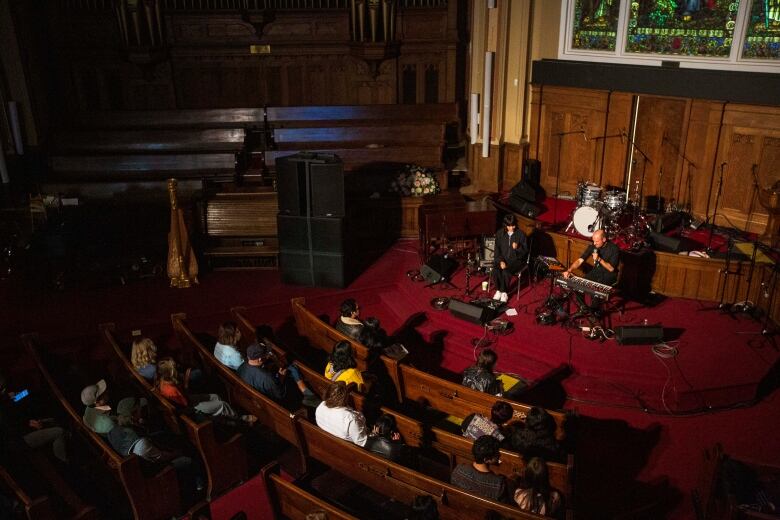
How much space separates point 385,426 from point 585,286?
3.58 metres

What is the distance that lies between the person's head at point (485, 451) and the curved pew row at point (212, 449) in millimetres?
2252

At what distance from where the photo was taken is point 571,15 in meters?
11.7

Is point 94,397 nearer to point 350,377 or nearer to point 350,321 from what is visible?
point 350,377

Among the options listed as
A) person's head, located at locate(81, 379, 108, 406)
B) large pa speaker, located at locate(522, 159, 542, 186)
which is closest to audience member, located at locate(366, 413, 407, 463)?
person's head, located at locate(81, 379, 108, 406)

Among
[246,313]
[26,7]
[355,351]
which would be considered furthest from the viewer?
[26,7]

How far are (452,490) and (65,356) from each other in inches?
201

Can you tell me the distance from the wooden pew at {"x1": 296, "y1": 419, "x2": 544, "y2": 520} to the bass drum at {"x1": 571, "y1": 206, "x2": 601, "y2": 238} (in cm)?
559

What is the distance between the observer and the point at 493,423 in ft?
20.8

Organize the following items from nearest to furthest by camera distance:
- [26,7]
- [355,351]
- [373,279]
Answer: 1. [355,351]
2. [373,279]
3. [26,7]

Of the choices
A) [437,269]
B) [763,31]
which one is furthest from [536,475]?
[763,31]

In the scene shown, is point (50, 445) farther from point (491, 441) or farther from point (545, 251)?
point (545, 251)

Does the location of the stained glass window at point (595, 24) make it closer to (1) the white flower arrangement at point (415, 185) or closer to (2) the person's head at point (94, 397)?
(1) the white flower arrangement at point (415, 185)

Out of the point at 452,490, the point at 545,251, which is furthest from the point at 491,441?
the point at 545,251

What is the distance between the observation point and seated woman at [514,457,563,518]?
17.2 feet
